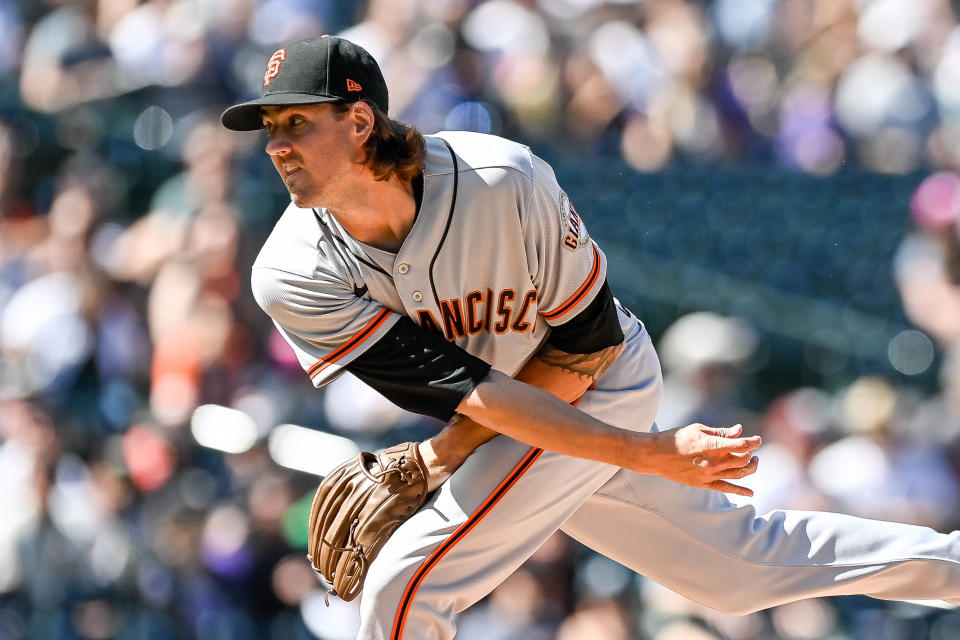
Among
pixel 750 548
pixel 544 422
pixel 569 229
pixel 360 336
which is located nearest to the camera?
pixel 544 422

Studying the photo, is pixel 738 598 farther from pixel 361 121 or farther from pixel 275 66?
pixel 275 66

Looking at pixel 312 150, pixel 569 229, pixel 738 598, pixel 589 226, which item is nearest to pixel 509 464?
pixel 569 229

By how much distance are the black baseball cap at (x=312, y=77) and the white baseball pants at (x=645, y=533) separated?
2.59 feet

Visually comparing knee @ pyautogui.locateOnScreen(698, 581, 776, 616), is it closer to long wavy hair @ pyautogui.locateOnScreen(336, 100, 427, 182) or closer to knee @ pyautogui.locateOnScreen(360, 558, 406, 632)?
knee @ pyautogui.locateOnScreen(360, 558, 406, 632)

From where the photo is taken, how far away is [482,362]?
2.39 m

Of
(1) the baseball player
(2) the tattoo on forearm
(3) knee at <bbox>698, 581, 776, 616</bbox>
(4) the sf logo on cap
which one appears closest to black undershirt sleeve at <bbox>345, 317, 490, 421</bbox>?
(1) the baseball player

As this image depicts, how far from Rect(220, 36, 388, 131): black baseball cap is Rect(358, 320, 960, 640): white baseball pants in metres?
0.79

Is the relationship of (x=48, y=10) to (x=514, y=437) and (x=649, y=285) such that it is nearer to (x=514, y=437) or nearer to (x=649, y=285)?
(x=649, y=285)

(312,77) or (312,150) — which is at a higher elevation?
(312,77)

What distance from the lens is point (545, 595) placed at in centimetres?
407

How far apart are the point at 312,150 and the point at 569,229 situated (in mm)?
555

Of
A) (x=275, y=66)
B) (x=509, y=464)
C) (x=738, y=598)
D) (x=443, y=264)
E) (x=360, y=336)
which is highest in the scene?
(x=275, y=66)

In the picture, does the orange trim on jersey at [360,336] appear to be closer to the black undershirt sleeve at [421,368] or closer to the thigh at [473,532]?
the black undershirt sleeve at [421,368]

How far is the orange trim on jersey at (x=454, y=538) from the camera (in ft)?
7.79
